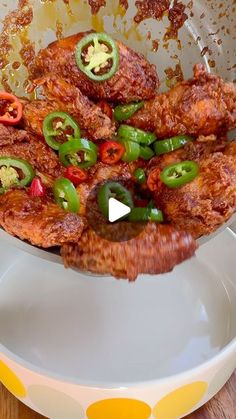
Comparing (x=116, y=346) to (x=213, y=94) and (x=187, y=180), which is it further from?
(x=213, y=94)

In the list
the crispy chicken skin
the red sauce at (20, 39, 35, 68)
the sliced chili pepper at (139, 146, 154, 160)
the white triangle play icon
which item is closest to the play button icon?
the white triangle play icon

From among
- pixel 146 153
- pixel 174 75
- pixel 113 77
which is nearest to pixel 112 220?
pixel 146 153

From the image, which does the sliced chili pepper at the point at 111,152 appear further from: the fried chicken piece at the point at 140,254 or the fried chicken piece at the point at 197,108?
the fried chicken piece at the point at 140,254

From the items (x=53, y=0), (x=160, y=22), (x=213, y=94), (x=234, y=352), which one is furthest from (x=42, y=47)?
(x=234, y=352)

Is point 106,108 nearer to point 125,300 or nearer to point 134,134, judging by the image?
point 134,134

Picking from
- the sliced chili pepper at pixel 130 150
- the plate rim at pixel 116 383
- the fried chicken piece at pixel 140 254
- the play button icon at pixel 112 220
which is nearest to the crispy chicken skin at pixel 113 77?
the sliced chili pepper at pixel 130 150

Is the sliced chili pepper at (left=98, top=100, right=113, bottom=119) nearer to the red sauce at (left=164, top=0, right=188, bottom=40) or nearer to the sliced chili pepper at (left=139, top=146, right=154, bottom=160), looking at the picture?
the sliced chili pepper at (left=139, top=146, right=154, bottom=160)
